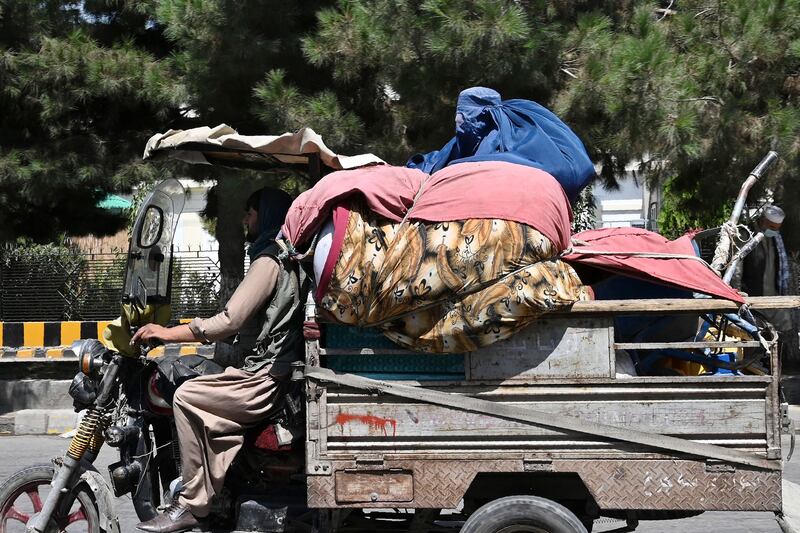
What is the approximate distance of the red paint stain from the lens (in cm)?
392

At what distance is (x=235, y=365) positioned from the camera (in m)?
4.62

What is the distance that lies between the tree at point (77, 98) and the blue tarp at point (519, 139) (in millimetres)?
5616

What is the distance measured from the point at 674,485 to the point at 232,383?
1.82 meters

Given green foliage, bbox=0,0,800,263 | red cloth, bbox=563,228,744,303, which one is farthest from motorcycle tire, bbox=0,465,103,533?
green foliage, bbox=0,0,800,263

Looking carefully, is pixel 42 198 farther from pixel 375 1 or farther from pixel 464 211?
pixel 464 211

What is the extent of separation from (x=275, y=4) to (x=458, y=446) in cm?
629

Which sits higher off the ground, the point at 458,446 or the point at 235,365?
the point at 235,365

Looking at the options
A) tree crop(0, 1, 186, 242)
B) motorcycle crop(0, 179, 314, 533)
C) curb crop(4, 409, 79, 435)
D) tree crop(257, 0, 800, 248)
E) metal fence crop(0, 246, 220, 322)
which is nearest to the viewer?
motorcycle crop(0, 179, 314, 533)

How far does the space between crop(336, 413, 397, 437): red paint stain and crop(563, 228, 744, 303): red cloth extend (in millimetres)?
954

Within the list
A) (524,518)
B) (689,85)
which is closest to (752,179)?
(524,518)

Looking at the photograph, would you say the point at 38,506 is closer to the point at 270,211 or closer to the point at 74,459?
the point at 74,459

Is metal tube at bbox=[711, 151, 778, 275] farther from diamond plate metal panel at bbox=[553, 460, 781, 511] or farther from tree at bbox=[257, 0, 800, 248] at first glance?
tree at bbox=[257, 0, 800, 248]

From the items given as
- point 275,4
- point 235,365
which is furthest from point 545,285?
point 275,4

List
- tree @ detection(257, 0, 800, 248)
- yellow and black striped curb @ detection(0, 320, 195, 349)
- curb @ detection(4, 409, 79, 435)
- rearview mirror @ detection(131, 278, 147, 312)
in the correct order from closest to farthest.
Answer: rearview mirror @ detection(131, 278, 147, 312)
tree @ detection(257, 0, 800, 248)
curb @ detection(4, 409, 79, 435)
yellow and black striped curb @ detection(0, 320, 195, 349)
